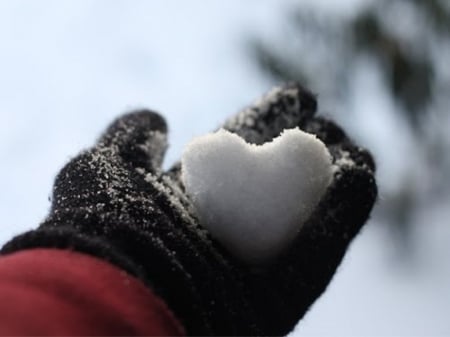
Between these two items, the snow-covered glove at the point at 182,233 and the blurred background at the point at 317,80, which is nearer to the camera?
the snow-covered glove at the point at 182,233

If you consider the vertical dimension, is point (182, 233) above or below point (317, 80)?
below

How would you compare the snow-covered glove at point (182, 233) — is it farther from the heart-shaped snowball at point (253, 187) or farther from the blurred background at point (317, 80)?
the blurred background at point (317, 80)

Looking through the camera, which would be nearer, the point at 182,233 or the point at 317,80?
the point at 182,233

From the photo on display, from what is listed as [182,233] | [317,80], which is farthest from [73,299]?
[317,80]

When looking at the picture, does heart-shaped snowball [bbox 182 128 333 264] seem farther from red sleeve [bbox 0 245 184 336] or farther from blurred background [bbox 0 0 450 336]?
blurred background [bbox 0 0 450 336]

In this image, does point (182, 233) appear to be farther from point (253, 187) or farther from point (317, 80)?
point (317, 80)

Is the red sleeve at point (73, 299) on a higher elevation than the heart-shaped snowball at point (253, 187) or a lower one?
lower

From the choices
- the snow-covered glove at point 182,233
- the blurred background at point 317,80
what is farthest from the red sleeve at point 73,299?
the blurred background at point 317,80
